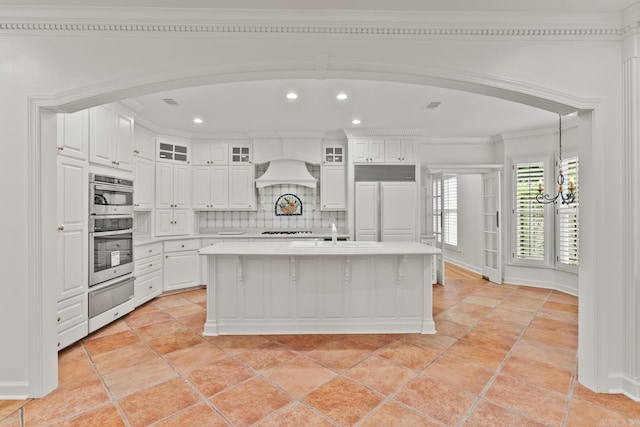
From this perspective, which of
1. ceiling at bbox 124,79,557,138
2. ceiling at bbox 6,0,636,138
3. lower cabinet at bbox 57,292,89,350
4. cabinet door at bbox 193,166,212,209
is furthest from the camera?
cabinet door at bbox 193,166,212,209

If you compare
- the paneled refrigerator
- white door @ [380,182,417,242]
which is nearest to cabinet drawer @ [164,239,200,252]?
the paneled refrigerator

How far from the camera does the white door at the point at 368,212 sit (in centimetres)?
510

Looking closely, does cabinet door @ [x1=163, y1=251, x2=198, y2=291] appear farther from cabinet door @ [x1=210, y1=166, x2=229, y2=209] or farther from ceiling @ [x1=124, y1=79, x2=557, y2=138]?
ceiling @ [x1=124, y1=79, x2=557, y2=138]

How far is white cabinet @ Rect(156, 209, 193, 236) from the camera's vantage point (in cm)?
473

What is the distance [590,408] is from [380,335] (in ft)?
5.27

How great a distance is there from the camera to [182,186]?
5.09m

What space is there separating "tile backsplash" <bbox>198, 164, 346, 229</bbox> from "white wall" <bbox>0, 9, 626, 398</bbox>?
3.48 meters

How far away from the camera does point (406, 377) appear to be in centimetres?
231

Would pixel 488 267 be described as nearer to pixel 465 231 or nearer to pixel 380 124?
pixel 465 231

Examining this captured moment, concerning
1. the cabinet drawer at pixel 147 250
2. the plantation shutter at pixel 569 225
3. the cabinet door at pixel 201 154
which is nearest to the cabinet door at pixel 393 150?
the plantation shutter at pixel 569 225

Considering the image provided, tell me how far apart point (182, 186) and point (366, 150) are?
3.18m

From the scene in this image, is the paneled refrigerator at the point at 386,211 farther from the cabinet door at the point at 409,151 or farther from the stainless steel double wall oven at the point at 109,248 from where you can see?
the stainless steel double wall oven at the point at 109,248

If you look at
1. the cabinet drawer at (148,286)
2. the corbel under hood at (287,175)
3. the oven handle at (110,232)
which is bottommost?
the cabinet drawer at (148,286)

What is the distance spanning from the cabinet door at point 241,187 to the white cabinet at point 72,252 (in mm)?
2446
